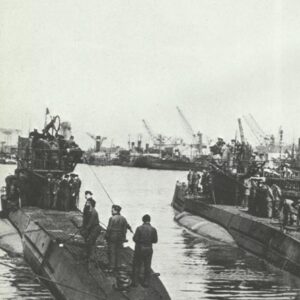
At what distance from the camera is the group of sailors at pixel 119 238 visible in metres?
16.4

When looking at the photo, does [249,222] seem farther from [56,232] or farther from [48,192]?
[56,232]

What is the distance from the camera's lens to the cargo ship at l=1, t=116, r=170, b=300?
1658 centimetres

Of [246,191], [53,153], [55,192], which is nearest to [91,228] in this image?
[55,192]

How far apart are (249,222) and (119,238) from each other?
15.4 m

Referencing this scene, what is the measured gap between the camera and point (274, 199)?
107 feet

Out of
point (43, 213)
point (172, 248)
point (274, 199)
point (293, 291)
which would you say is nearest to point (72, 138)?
point (43, 213)

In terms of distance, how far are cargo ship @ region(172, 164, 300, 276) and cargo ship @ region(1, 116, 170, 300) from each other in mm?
7837

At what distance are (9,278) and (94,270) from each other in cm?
614

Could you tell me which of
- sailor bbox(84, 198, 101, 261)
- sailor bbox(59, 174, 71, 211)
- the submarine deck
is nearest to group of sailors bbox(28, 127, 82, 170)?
sailor bbox(59, 174, 71, 211)

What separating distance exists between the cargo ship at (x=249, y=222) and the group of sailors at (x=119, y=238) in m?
9.31

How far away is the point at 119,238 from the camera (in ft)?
57.3

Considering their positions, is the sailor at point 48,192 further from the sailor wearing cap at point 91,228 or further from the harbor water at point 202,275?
the sailor wearing cap at point 91,228

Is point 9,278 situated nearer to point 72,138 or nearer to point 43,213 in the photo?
point 43,213

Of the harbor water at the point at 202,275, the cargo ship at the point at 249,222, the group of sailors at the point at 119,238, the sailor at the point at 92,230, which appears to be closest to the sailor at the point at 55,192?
the harbor water at the point at 202,275
